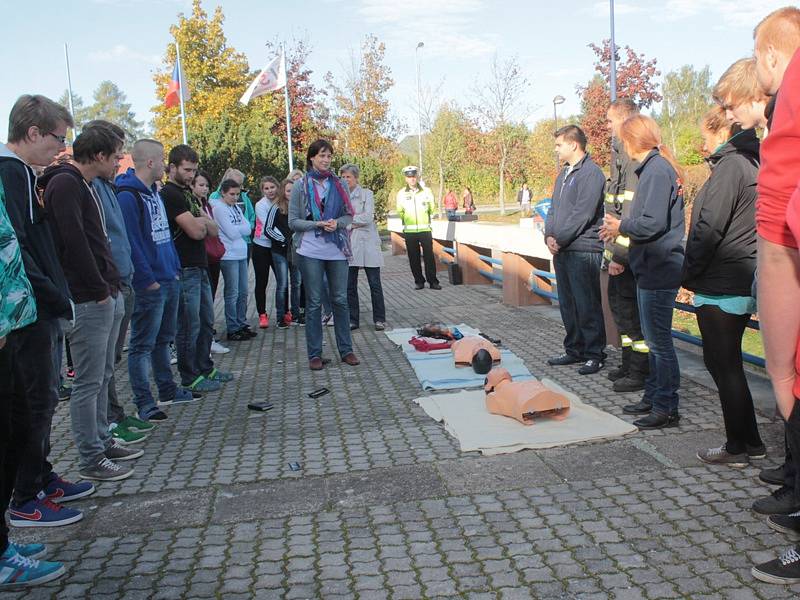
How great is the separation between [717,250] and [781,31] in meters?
1.53

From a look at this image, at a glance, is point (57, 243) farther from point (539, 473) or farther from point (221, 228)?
point (221, 228)

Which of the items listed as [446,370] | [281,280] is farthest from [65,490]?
[281,280]

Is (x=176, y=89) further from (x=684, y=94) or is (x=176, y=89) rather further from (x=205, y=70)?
(x=684, y=94)

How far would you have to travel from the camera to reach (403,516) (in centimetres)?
366

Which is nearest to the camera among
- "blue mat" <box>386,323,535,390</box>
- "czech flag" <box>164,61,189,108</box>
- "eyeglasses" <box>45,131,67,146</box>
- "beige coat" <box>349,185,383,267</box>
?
"eyeglasses" <box>45,131,67,146</box>

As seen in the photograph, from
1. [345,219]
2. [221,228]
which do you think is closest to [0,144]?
[345,219]

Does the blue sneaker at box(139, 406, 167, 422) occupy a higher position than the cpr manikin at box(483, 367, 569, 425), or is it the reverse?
the cpr manikin at box(483, 367, 569, 425)

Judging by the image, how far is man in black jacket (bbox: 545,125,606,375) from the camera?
21.8ft

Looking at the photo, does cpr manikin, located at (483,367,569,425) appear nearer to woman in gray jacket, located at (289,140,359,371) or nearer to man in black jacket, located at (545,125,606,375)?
man in black jacket, located at (545,125,606,375)

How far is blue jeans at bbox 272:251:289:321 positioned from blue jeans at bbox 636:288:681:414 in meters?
5.66

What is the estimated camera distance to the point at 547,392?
498 centimetres

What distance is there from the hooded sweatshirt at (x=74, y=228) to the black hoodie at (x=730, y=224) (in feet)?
11.1

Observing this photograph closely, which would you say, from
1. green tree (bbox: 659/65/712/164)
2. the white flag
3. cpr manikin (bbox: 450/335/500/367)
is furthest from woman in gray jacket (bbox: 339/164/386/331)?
green tree (bbox: 659/65/712/164)

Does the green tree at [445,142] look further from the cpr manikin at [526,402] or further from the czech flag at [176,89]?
the cpr manikin at [526,402]
